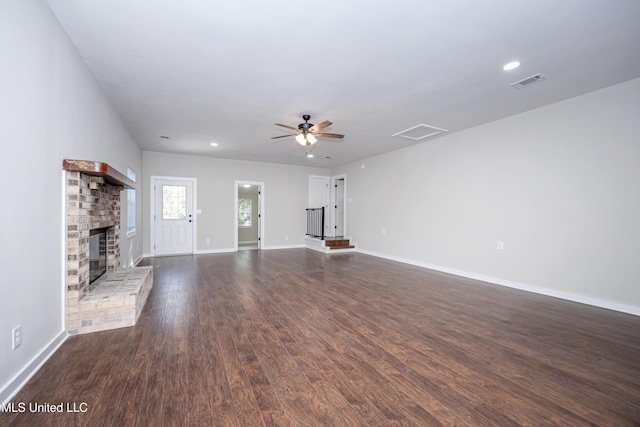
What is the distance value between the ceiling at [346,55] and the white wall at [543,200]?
40 centimetres

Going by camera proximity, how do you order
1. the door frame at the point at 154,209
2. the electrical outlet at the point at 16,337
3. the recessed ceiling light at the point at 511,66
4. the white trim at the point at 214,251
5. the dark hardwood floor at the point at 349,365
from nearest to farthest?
the dark hardwood floor at the point at 349,365
the electrical outlet at the point at 16,337
the recessed ceiling light at the point at 511,66
the door frame at the point at 154,209
the white trim at the point at 214,251

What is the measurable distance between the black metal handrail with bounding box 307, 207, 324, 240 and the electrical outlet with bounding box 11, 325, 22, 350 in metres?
7.06

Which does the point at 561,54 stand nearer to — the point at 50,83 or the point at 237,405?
the point at 237,405

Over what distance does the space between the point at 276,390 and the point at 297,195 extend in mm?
7223

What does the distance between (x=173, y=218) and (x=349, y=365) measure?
6632 millimetres

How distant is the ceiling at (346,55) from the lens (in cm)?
212

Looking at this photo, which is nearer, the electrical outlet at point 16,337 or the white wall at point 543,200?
the electrical outlet at point 16,337

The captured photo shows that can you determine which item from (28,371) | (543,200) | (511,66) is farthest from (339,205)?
(28,371)

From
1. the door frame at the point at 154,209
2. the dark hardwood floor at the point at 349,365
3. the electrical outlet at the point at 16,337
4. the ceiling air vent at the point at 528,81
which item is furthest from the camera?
the door frame at the point at 154,209

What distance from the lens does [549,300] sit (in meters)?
3.71

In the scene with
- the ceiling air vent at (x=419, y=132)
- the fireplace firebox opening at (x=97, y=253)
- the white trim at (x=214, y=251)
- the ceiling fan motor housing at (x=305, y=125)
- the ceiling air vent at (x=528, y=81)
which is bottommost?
the white trim at (x=214, y=251)

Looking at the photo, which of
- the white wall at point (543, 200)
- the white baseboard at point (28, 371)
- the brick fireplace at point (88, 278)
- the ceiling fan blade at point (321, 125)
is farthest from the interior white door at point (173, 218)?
the white wall at point (543, 200)

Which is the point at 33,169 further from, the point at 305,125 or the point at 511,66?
the point at 511,66

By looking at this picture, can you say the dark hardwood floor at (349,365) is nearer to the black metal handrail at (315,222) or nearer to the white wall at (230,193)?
the white wall at (230,193)
